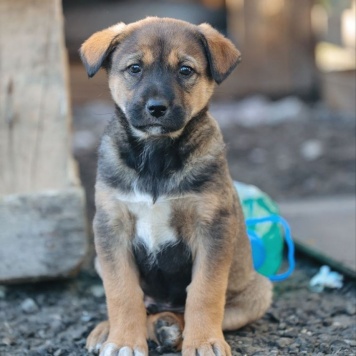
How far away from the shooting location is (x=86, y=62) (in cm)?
425

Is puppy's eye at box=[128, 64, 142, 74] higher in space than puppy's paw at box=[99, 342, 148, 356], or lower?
higher

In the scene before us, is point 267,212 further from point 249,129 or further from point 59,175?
point 249,129

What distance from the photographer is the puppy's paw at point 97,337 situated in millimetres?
Result: 4223

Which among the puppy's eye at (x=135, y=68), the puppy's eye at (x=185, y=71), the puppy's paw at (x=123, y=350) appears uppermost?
the puppy's eye at (x=135, y=68)

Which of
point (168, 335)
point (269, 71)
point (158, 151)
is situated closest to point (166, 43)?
point (158, 151)

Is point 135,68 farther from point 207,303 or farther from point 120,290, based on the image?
point 207,303

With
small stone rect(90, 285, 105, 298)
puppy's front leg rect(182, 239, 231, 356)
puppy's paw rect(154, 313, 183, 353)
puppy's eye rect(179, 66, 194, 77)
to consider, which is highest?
puppy's eye rect(179, 66, 194, 77)

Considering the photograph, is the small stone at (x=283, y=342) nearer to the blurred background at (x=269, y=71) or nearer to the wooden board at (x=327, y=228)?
the wooden board at (x=327, y=228)

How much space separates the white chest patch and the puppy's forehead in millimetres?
678

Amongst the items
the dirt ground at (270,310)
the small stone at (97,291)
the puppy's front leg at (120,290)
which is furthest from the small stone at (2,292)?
the puppy's front leg at (120,290)

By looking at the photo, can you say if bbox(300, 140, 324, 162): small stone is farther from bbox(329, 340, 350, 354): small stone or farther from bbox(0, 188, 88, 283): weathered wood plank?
bbox(329, 340, 350, 354): small stone

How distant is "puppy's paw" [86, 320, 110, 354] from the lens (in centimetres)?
422

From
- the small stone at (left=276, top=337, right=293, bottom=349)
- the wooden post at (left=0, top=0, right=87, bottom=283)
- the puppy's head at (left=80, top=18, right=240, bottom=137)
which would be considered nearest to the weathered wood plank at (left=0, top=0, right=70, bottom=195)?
the wooden post at (left=0, top=0, right=87, bottom=283)

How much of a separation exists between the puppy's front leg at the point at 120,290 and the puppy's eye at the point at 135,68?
2.26 feet
